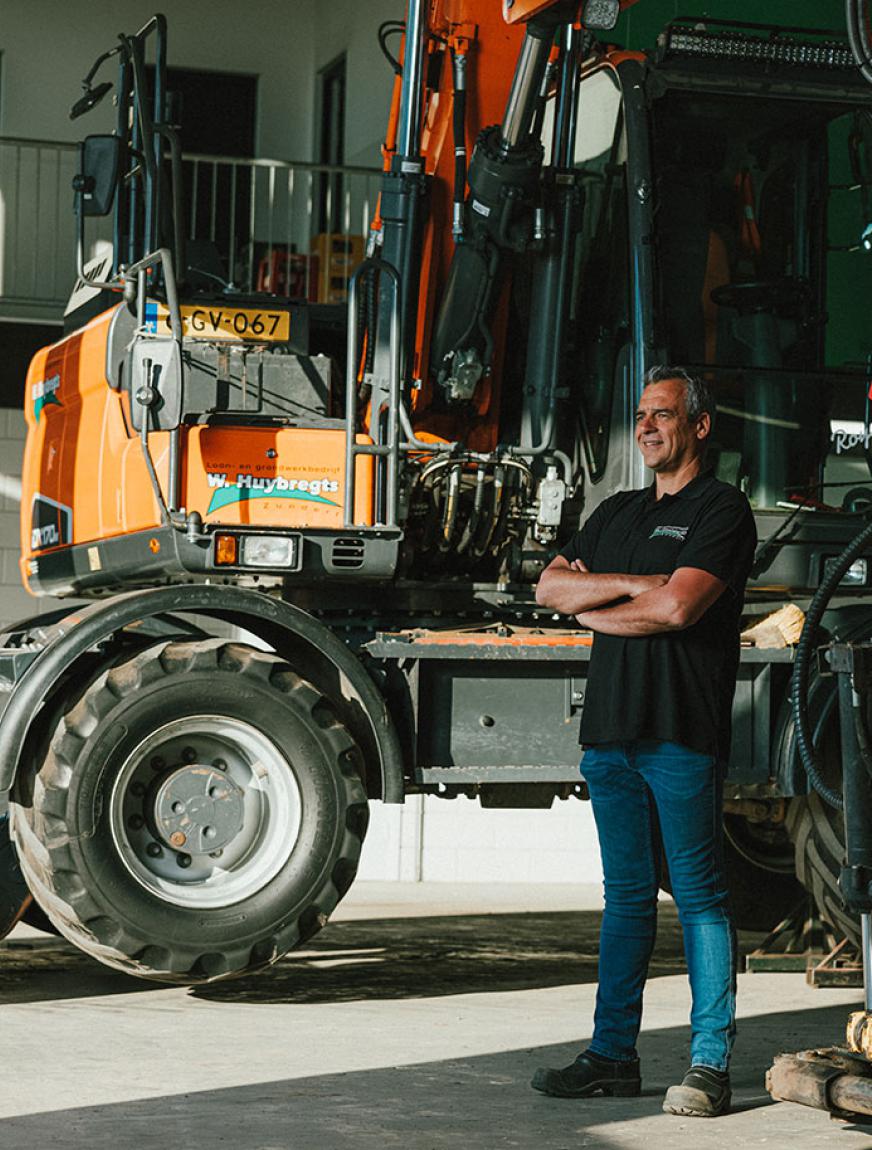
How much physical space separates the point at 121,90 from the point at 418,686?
2907 millimetres

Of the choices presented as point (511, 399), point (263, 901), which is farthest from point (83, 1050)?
point (511, 399)

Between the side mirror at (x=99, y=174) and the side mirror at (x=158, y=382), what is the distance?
65cm

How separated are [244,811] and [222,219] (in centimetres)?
1200

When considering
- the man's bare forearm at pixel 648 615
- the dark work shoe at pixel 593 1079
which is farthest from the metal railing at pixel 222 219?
the dark work shoe at pixel 593 1079

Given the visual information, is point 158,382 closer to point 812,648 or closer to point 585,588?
point 585,588

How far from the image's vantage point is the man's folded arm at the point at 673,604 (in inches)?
241

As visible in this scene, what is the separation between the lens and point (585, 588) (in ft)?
20.9

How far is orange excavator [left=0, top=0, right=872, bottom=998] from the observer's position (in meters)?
7.98

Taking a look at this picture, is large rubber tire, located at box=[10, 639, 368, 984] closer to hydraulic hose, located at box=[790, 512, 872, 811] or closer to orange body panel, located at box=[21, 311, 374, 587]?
orange body panel, located at box=[21, 311, 374, 587]

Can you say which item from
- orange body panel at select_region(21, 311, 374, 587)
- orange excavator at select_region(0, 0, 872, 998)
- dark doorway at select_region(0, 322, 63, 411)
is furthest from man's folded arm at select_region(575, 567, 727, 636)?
dark doorway at select_region(0, 322, 63, 411)

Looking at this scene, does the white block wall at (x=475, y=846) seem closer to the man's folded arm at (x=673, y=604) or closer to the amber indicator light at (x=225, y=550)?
the amber indicator light at (x=225, y=550)

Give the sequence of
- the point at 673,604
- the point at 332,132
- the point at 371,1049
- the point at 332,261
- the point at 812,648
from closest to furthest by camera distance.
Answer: the point at 812,648 < the point at 673,604 < the point at 371,1049 < the point at 332,261 < the point at 332,132

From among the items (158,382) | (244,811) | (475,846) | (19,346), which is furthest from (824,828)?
(19,346)

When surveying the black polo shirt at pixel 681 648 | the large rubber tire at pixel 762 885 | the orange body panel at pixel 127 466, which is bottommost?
the large rubber tire at pixel 762 885
